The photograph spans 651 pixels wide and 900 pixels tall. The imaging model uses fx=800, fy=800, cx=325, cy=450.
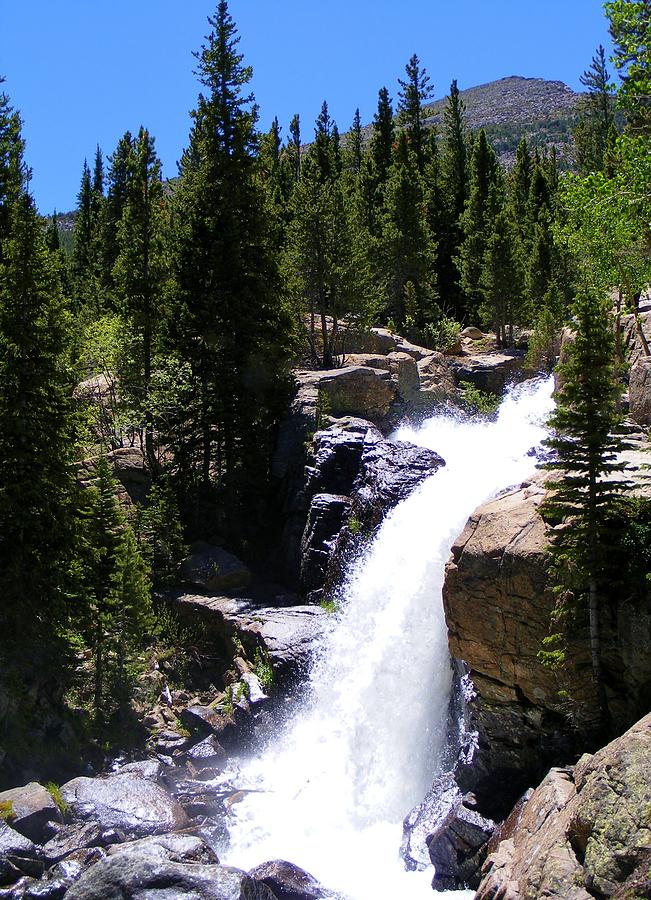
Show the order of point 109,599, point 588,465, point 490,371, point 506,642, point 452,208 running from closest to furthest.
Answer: point 588,465, point 506,642, point 109,599, point 490,371, point 452,208

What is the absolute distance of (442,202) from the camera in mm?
59344

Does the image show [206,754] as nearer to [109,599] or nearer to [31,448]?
[109,599]

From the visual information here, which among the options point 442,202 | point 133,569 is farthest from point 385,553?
point 442,202

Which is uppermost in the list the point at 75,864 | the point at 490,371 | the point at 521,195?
the point at 521,195

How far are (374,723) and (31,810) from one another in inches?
298

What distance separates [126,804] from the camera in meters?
17.0

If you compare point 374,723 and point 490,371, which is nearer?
point 374,723

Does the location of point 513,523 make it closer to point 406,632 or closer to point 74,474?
point 406,632

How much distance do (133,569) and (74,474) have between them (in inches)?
117

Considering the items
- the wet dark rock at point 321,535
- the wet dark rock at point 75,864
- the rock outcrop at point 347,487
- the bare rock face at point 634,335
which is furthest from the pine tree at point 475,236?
the wet dark rock at point 75,864

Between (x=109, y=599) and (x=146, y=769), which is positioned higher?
(x=109, y=599)

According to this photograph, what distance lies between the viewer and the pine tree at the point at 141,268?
31328mm

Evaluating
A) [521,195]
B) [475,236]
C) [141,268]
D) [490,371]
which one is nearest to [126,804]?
[141,268]

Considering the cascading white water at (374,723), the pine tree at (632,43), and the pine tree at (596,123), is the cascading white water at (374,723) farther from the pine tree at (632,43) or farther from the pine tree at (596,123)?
the pine tree at (596,123)
